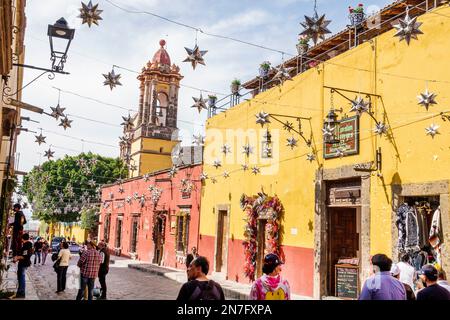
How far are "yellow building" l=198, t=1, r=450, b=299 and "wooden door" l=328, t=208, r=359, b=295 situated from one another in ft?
0.09

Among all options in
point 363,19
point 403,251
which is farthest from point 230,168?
point 403,251

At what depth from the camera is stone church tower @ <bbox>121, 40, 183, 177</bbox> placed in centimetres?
3438

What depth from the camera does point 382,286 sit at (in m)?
4.55

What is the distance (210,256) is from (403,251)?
10.3 metres

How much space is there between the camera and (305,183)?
12508 mm

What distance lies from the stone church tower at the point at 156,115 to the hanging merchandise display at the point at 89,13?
2756 centimetres

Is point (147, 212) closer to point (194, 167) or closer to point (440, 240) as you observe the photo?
point (194, 167)

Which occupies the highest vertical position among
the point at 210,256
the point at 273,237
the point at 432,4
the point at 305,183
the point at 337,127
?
the point at 432,4

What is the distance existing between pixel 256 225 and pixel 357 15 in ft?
24.1

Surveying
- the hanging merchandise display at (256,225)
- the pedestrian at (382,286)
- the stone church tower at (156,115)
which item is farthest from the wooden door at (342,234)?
the stone church tower at (156,115)

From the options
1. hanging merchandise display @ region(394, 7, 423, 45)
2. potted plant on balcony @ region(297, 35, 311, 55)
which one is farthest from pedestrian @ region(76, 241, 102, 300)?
potted plant on balcony @ region(297, 35, 311, 55)

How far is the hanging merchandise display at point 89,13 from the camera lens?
664 cm

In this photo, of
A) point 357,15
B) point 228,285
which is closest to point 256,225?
point 228,285

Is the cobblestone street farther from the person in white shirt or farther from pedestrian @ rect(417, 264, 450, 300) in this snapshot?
pedestrian @ rect(417, 264, 450, 300)
